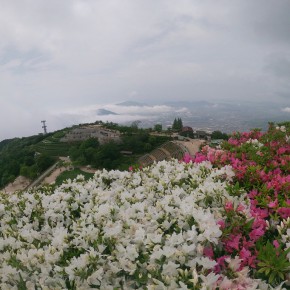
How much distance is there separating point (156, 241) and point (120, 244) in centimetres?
41

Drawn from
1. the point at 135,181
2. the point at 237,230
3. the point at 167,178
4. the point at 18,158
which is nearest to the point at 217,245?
the point at 237,230

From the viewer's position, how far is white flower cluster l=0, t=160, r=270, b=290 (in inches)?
118

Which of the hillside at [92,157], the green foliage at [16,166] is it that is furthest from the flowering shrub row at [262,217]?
the green foliage at [16,166]

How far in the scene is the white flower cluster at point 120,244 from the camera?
9.82 ft

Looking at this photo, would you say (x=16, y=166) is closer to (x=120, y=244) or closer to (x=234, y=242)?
(x=120, y=244)

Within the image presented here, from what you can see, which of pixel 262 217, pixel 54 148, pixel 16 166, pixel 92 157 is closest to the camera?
pixel 262 217

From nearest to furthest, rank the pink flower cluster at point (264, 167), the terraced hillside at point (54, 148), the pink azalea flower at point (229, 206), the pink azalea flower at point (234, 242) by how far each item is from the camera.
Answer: the pink azalea flower at point (234, 242) < the pink azalea flower at point (229, 206) < the pink flower cluster at point (264, 167) < the terraced hillside at point (54, 148)

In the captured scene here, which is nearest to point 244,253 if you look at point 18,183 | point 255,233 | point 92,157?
point 255,233

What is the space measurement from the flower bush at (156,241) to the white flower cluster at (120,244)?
0.01 m

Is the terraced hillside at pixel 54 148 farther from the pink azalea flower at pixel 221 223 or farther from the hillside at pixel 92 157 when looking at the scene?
the pink azalea flower at pixel 221 223

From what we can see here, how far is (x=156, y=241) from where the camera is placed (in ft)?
10.7

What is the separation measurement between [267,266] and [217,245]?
1.99 ft

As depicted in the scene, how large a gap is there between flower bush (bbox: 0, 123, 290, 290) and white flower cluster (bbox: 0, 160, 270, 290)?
11 mm

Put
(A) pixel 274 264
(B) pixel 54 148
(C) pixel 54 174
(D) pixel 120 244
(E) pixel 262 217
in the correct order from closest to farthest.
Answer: (A) pixel 274 264 < (D) pixel 120 244 < (E) pixel 262 217 < (C) pixel 54 174 < (B) pixel 54 148
